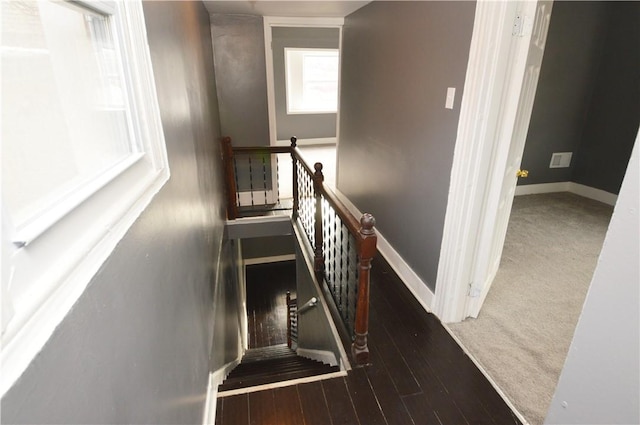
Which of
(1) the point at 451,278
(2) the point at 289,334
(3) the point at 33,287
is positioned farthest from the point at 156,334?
(2) the point at 289,334

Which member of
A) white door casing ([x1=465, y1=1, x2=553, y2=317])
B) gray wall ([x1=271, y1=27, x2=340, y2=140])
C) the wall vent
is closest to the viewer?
white door casing ([x1=465, y1=1, x2=553, y2=317])

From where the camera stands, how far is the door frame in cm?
162

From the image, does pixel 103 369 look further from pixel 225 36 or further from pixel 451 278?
pixel 225 36

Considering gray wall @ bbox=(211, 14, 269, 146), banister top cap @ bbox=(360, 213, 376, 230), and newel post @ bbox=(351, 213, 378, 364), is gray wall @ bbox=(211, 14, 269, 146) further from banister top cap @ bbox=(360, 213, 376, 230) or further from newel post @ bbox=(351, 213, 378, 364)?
banister top cap @ bbox=(360, 213, 376, 230)

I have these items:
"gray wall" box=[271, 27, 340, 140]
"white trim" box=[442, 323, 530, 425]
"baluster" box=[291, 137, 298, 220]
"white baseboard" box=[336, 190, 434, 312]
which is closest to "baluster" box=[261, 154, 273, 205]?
"baluster" box=[291, 137, 298, 220]

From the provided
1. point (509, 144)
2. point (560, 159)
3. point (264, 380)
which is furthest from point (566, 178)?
point (264, 380)

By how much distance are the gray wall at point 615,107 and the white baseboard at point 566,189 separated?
0.27ft

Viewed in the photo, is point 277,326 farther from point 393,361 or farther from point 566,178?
point 566,178

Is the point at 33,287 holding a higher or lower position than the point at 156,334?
higher

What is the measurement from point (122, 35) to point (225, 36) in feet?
12.3

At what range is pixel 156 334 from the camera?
0.93 m

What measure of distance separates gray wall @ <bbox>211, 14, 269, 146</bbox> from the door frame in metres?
3.27

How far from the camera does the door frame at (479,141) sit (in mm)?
1623

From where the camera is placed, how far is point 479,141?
70.6 inches
